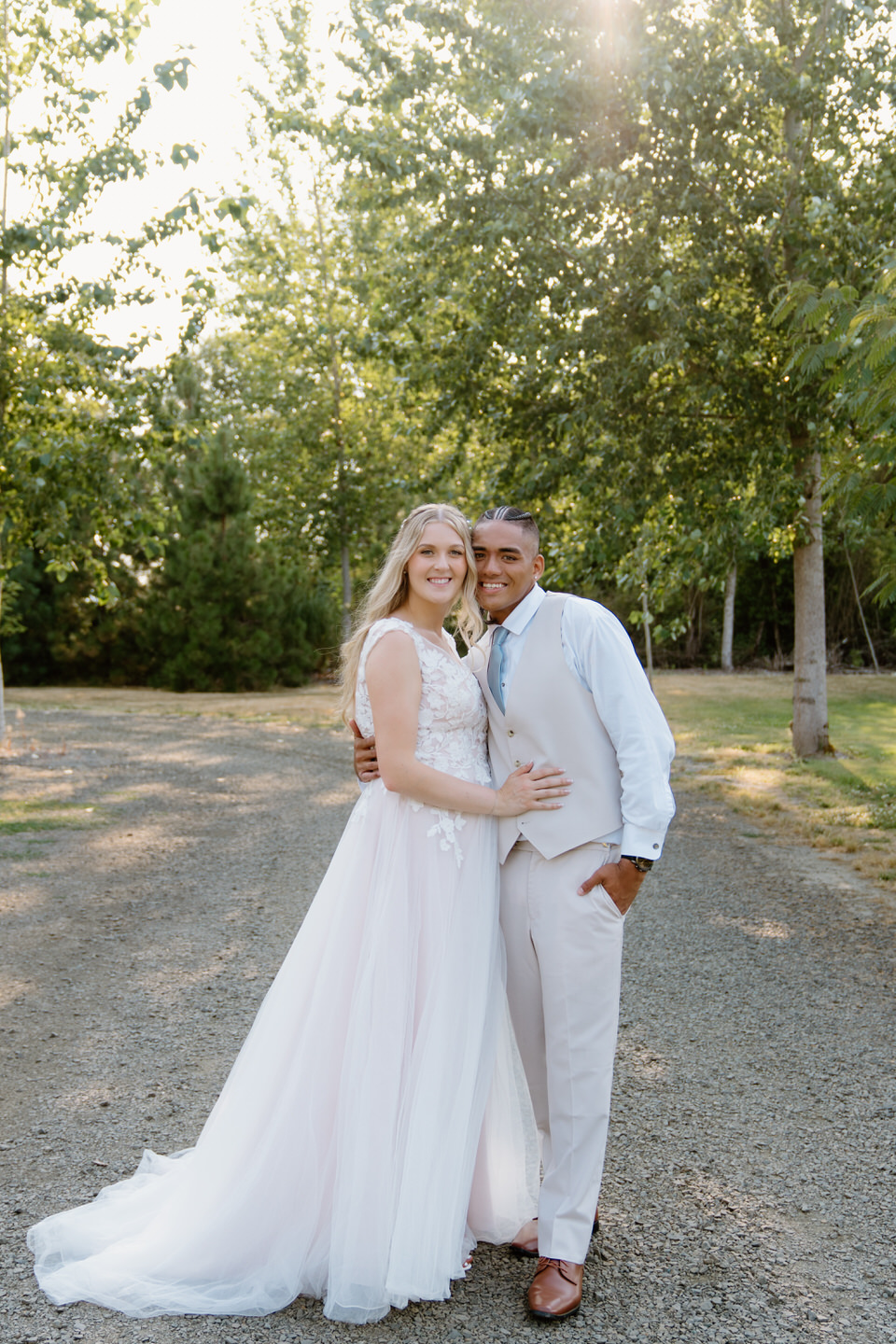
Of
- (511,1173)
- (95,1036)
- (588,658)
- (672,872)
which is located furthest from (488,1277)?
(672,872)

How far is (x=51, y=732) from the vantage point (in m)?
17.0

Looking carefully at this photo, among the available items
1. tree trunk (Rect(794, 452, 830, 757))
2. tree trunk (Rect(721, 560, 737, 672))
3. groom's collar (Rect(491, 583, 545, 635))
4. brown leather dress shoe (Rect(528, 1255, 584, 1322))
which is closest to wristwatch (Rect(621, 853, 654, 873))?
groom's collar (Rect(491, 583, 545, 635))

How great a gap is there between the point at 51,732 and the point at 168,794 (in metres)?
6.18

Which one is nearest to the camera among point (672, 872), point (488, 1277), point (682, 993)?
point (488, 1277)

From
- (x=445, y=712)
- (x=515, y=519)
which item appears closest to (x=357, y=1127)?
(x=445, y=712)

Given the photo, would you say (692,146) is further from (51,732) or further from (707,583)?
(51,732)

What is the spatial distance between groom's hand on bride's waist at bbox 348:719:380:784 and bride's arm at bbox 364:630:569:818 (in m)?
0.13

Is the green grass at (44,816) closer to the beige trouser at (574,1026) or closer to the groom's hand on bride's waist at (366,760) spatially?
the groom's hand on bride's waist at (366,760)

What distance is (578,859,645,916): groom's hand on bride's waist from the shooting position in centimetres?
291

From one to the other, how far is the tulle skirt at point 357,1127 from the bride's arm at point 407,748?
12cm

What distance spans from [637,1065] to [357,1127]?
200 centimetres

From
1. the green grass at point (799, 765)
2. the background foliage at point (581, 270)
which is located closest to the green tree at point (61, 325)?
the background foliage at point (581, 270)

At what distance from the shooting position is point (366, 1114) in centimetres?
295

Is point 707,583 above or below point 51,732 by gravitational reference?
above
